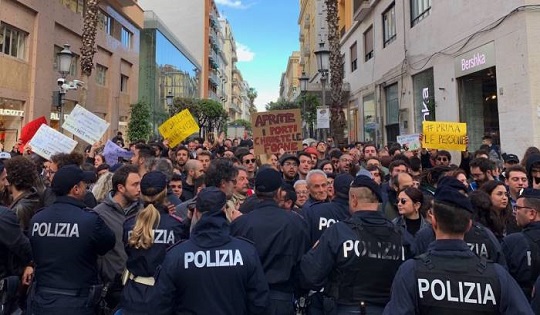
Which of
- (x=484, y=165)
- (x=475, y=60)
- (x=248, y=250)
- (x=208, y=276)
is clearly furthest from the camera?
(x=475, y=60)

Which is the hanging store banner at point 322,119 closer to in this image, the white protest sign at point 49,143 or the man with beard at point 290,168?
the man with beard at point 290,168

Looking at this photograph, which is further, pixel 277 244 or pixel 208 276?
pixel 277 244

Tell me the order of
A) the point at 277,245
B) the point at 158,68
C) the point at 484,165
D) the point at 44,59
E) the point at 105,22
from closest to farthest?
1. the point at 277,245
2. the point at 484,165
3. the point at 44,59
4. the point at 105,22
5. the point at 158,68

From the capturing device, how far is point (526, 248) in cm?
333

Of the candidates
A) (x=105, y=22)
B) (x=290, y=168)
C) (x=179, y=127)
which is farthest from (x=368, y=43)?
(x=290, y=168)

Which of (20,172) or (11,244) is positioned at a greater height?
(20,172)

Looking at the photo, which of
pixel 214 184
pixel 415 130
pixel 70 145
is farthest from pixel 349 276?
pixel 415 130

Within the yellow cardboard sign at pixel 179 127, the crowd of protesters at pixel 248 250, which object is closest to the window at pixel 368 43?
the yellow cardboard sign at pixel 179 127

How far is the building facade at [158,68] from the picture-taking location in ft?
125

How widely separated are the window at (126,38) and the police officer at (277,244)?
3168cm

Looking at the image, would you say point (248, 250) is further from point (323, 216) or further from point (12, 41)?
point (12, 41)

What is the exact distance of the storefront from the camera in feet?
40.9

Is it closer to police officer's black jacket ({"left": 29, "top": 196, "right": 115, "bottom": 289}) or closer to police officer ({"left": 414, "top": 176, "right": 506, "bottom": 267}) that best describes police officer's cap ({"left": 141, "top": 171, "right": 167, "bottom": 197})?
police officer's black jacket ({"left": 29, "top": 196, "right": 115, "bottom": 289})

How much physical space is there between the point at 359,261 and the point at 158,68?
130 ft
